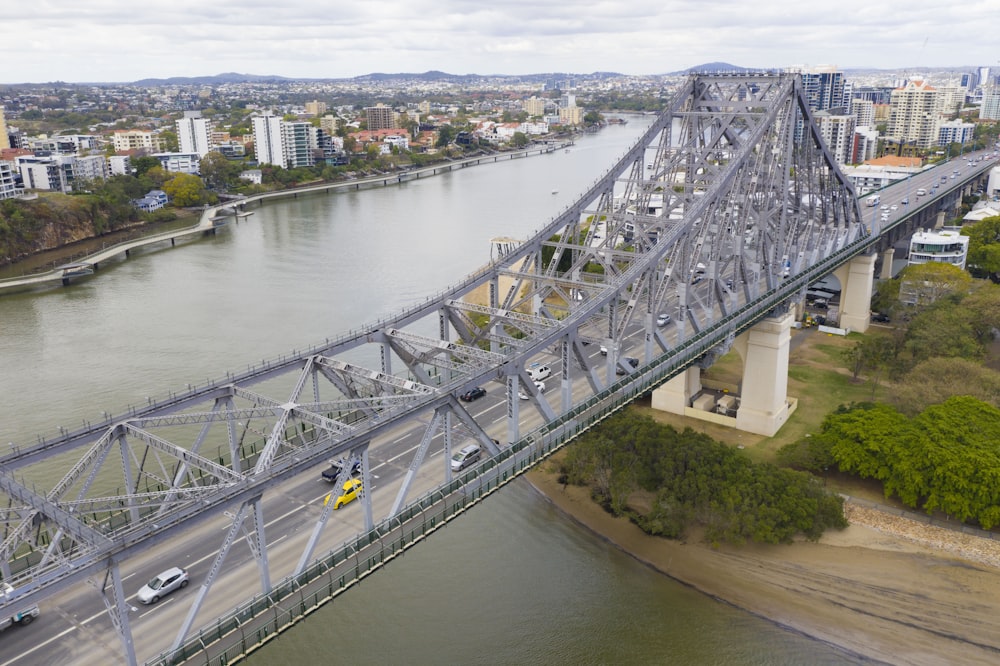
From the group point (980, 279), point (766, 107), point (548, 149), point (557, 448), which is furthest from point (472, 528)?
point (548, 149)

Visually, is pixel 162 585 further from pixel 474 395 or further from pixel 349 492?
pixel 474 395

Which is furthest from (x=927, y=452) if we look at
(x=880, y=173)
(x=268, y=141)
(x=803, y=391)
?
(x=268, y=141)

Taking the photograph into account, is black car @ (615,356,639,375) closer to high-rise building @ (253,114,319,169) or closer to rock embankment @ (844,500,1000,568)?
rock embankment @ (844,500,1000,568)

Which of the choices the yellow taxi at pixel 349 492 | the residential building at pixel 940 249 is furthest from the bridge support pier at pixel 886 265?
the yellow taxi at pixel 349 492

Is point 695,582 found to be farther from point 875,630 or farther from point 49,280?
point 49,280

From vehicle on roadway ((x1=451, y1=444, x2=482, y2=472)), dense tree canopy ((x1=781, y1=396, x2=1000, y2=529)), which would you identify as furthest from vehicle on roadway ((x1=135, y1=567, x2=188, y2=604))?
dense tree canopy ((x1=781, y1=396, x2=1000, y2=529))

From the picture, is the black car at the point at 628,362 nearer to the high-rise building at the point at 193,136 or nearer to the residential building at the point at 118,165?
the residential building at the point at 118,165
